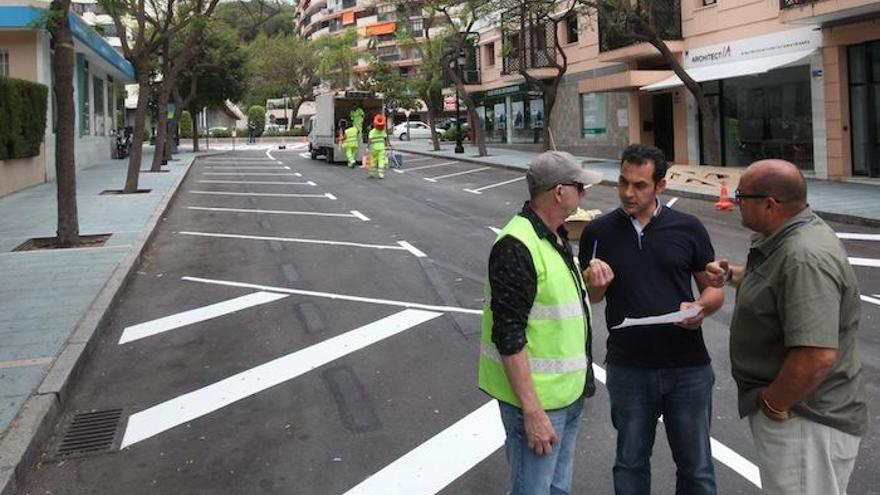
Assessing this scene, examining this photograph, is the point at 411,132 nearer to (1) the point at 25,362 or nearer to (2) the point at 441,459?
(1) the point at 25,362

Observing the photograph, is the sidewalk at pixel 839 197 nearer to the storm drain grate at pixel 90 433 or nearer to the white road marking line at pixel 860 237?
the white road marking line at pixel 860 237

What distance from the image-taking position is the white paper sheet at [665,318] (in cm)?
334

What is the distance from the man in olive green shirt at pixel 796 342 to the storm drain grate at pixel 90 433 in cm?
414

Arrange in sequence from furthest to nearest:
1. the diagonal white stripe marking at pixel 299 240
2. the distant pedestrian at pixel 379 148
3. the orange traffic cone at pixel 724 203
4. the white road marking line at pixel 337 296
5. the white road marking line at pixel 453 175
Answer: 1. the white road marking line at pixel 453 175
2. the distant pedestrian at pixel 379 148
3. the orange traffic cone at pixel 724 203
4. the diagonal white stripe marking at pixel 299 240
5. the white road marking line at pixel 337 296

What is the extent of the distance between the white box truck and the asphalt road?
20.7m

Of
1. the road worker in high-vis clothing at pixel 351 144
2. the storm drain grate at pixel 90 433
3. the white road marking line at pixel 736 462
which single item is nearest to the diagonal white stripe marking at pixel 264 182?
the road worker in high-vis clothing at pixel 351 144

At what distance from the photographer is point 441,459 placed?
4855mm

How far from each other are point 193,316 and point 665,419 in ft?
20.4

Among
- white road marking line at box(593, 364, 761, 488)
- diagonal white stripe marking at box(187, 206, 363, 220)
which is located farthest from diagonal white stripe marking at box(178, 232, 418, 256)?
white road marking line at box(593, 364, 761, 488)

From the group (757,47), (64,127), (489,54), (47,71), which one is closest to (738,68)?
(757,47)

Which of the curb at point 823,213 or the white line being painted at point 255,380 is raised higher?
the curb at point 823,213

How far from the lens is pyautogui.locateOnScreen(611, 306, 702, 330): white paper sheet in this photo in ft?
11.0

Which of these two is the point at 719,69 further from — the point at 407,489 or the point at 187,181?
the point at 407,489

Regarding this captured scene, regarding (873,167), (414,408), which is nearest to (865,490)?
(414,408)
